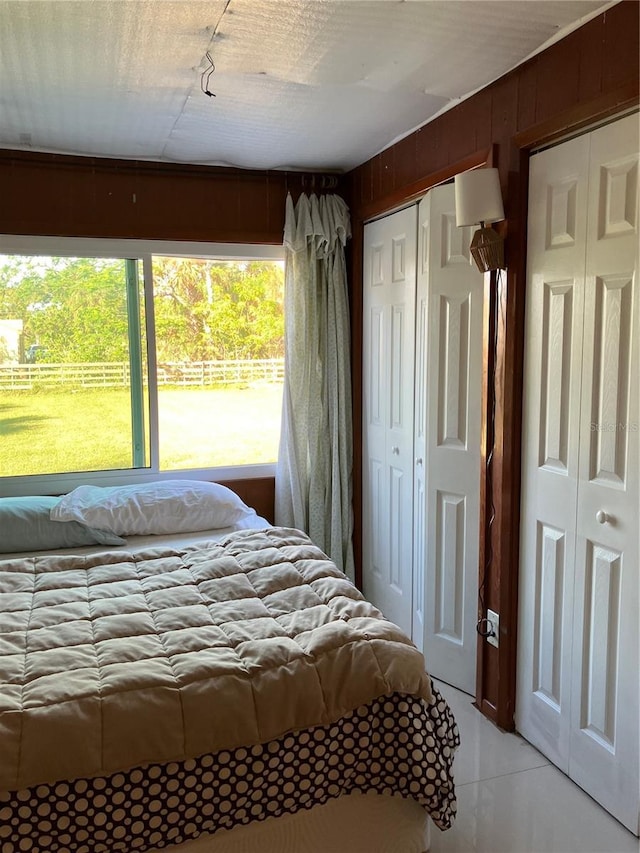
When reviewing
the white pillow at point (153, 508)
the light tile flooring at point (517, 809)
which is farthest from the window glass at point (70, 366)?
the light tile flooring at point (517, 809)

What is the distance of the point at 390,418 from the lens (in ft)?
11.2

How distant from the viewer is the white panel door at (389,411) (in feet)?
10.6

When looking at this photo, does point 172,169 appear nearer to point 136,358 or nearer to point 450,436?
point 136,358

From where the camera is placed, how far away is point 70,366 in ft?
11.4

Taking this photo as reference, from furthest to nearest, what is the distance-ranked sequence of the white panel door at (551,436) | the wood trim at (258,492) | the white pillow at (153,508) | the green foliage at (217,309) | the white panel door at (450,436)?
the wood trim at (258,492), the green foliage at (217,309), the white pillow at (153,508), the white panel door at (450,436), the white panel door at (551,436)

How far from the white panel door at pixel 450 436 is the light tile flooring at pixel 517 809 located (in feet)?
1.39

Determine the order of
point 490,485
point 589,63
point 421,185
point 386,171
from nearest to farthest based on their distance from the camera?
point 589,63, point 490,485, point 421,185, point 386,171

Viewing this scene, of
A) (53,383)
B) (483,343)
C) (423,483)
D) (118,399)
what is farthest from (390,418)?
(53,383)

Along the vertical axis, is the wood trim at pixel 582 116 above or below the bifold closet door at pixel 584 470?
above

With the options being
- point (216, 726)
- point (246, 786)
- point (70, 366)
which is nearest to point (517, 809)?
point (246, 786)

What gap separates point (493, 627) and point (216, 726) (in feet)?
4.37

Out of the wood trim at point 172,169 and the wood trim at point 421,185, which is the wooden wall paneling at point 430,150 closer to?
the wood trim at point 421,185

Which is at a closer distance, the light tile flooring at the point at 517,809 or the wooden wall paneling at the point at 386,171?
the light tile flooring at the point at 517,809

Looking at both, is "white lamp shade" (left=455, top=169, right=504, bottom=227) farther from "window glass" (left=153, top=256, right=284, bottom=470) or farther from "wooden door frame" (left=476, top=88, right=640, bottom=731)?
"window glass" (left=153, top=256, right=284, bottom=470)
